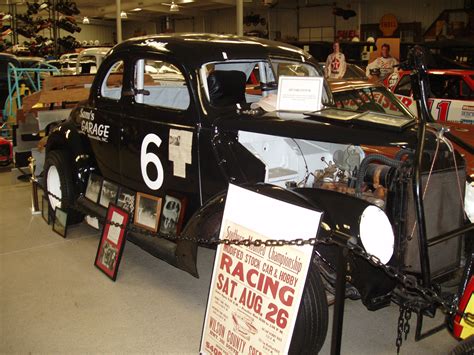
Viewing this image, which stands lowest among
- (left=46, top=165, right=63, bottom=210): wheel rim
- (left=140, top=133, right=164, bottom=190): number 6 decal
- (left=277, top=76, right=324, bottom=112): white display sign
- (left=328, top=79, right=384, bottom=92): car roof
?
(left=46, top=165, right=63, bottom=210): wheel rim

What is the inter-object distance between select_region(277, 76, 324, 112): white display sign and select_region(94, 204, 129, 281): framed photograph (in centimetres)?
146

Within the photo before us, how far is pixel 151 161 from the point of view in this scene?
12.4ft

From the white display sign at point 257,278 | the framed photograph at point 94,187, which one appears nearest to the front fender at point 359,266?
the white display sign at point 257,278

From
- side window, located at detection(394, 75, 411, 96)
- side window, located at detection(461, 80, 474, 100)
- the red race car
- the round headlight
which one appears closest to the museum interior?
the round headlight

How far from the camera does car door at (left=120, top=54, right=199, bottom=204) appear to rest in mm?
3475

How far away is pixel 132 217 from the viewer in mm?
3945

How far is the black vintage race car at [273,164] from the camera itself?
2.60m

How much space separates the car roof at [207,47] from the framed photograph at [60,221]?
5.55 ft

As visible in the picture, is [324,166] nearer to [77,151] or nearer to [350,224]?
[350,224]

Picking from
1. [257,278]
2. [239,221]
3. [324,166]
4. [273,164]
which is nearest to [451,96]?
[324,166]

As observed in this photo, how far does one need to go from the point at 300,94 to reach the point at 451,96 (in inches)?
226

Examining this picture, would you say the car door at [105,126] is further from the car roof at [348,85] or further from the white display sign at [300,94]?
the car roof at [348,85]

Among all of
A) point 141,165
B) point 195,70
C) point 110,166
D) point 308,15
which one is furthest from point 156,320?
point 308,15

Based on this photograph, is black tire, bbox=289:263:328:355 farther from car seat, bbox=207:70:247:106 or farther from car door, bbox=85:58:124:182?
car door, bbox=85:58:124:182
